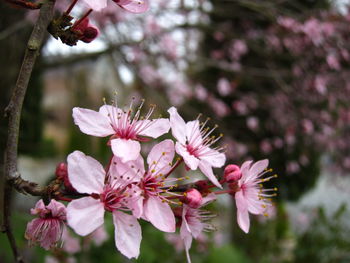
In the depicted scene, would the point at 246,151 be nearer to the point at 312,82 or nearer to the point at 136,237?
the point at 312,82

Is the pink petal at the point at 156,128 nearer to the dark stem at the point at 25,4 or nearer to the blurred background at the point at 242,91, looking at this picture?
the dark stem at the point at 25,4

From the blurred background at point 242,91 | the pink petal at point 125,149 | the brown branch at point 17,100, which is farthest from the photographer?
the blurred background at point 242,91

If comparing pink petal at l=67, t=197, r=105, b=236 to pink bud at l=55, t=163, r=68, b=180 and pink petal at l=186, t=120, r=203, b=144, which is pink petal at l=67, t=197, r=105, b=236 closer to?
pink bud at l=55, t=163, r=68, b=180

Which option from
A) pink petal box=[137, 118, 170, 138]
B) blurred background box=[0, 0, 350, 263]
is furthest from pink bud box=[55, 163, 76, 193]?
blurred background box=[0, 0, 350, 263]

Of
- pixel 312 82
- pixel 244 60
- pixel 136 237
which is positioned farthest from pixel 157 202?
Answer: pixel 244 60

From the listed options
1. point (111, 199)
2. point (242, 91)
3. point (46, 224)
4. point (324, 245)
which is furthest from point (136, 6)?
point (242, 91)

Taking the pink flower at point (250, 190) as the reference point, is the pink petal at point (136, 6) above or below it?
above

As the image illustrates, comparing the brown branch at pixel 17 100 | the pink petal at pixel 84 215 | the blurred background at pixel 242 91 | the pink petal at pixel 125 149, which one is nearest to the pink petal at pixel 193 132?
the pink petal at pixel 125 149

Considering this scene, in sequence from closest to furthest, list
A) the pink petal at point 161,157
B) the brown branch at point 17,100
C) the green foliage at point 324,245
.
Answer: the brown branch at point 17,100, the pink petal at point 161,157, the green foliage at point 324,245

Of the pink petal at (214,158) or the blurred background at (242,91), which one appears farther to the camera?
the blurred background at (242,91)
